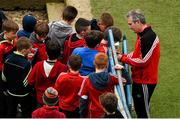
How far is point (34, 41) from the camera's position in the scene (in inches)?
297

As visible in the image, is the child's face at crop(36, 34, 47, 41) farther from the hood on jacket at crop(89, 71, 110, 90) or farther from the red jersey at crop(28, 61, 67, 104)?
the hood on jacket at crop(89, 71, 110, 90)

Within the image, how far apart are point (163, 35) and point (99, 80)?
431 cm

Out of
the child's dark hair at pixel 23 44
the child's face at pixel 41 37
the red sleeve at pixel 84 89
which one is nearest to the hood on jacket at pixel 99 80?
the red sleeve at pixel 84 89

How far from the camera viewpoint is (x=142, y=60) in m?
7.25

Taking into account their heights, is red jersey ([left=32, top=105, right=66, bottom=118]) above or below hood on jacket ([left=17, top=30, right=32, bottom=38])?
below

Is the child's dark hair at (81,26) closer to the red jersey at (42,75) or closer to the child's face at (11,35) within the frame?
the red jersey at (42,75)

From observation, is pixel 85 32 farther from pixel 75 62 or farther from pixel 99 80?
pixel 99 80

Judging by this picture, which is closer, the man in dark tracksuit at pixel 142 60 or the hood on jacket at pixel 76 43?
the man in dark tracksuit at pixel 142 60

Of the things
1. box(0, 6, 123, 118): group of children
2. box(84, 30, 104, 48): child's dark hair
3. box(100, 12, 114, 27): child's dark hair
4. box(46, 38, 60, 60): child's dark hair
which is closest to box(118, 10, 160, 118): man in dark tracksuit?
box(0, 6, 123, 118): group of children

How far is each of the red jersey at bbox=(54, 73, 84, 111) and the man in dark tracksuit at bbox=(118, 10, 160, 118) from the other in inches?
34.1

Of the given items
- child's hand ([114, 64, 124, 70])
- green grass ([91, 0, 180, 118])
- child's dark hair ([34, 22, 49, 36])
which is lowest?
green grass ([91, 0, 180, 118])

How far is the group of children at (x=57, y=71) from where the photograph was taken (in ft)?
21.5

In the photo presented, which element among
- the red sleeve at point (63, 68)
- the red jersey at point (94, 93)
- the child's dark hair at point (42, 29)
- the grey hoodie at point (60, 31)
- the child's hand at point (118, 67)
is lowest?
the red jersey at point (94, 93)

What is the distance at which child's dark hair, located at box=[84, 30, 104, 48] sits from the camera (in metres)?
7.02
